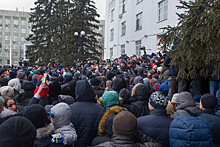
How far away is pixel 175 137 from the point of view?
103 inches

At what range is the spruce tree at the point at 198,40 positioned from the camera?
499 cm

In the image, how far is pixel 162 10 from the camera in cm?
1962

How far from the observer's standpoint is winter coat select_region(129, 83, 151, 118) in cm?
450

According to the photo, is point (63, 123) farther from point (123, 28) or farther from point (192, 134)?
point (123, 28)

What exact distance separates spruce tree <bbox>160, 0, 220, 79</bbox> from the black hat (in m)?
4.50

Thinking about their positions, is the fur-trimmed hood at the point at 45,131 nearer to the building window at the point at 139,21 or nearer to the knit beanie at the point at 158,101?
the knit beanie at the point at 158,101

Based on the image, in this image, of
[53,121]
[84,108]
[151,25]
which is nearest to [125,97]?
[84,108]

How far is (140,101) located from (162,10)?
1690 centimetres

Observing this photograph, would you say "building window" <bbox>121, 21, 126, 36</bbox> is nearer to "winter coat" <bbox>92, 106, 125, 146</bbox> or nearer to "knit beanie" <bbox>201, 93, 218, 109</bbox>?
"knit beanie" <bbox>201, 93, 218, 109</bbox>

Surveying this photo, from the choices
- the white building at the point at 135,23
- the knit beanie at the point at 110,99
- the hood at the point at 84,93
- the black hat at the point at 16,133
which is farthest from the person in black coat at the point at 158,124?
the white building at the point at 135,23

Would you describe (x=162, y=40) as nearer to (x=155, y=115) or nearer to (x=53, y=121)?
(x=155, y=115)

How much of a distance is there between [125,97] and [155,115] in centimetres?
147

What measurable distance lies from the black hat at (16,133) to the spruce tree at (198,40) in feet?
14.8

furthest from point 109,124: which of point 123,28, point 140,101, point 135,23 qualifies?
point 123,28
